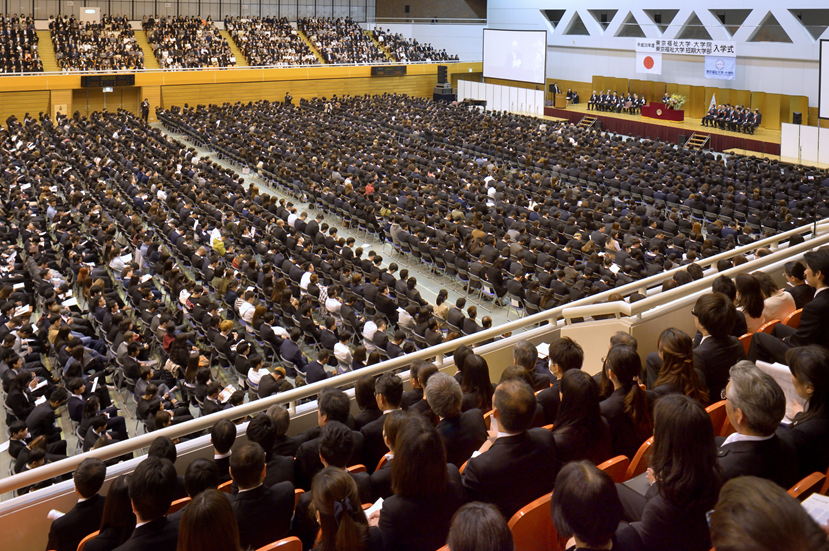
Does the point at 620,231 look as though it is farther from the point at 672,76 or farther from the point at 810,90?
the point at 672,76

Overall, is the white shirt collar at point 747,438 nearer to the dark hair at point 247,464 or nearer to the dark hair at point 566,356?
the dark hair at point 566,356

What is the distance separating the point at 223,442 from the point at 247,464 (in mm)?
877

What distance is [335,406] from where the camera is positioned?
4.80m

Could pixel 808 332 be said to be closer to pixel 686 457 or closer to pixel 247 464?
pixel 686 457

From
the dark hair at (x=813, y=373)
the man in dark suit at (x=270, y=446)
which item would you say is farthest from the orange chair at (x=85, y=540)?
the dark hair at (x=813, y=373)

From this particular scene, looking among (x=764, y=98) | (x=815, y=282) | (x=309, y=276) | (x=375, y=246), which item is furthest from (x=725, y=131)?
(x=815, y=282)

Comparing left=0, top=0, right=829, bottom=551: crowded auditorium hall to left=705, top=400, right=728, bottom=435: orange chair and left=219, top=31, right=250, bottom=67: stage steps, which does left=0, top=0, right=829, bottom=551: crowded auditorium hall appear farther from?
left=219, top=31, right=250, bottom=67: stage steps

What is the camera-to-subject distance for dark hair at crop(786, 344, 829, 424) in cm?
347

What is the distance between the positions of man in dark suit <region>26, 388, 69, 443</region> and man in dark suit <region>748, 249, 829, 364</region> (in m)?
7.10

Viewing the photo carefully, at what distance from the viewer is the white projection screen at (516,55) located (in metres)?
36.8

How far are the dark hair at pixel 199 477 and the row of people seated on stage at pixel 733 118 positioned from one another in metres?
30.7

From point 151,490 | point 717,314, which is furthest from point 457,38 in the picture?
point 151,490

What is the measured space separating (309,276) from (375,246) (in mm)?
5046

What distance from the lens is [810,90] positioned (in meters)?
29.1
